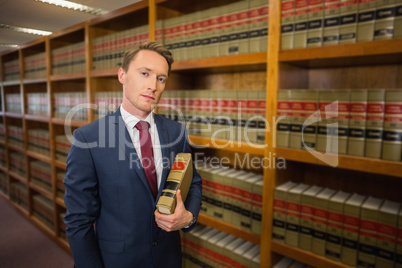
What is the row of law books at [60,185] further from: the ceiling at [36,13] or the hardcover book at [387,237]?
the hardcover book at [387,237]

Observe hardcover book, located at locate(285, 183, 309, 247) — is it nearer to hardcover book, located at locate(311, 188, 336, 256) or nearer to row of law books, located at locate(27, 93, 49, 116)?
hardcover book, located at locate(311, 188, 336, 256)

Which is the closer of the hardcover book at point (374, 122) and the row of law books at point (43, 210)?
the hardcover book at point (374, 122)

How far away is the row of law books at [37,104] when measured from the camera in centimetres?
293

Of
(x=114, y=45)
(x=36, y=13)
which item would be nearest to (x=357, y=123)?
(x=36, y=13)

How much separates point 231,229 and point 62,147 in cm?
200

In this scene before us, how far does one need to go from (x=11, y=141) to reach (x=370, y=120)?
420 cm

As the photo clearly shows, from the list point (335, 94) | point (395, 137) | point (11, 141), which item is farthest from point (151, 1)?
point (11, 141)

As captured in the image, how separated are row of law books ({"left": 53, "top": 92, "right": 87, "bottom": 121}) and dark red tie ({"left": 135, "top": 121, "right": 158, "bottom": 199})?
1411 mm

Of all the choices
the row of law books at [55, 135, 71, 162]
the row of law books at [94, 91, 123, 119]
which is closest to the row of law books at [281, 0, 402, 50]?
the row of law books at [94, 91, 123, 119]

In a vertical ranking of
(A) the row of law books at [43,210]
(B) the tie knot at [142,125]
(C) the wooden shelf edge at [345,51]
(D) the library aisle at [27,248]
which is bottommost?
(D) the library aisle at [27,248]

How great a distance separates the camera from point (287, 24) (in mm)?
1252

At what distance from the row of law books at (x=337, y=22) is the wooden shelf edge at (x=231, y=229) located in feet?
3.30

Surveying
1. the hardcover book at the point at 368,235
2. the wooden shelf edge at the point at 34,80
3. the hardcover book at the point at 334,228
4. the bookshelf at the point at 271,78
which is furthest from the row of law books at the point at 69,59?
the hardcover book at the point at 368,235

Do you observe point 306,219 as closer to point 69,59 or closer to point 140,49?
point 140,49
